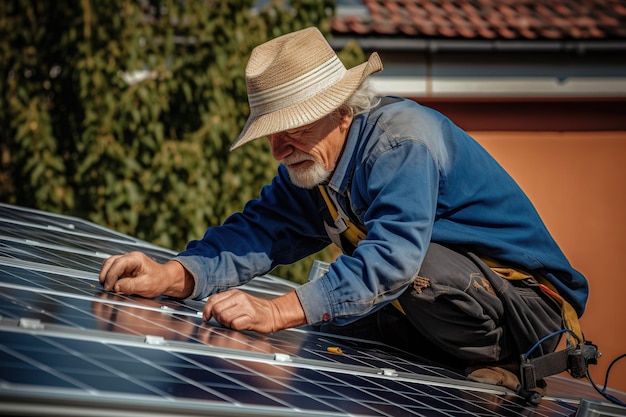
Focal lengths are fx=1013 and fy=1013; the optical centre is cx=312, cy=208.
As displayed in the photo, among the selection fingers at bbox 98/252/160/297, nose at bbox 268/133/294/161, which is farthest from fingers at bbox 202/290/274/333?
nose at bbox 268/133/294/161

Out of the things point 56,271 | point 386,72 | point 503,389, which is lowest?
point 503,389

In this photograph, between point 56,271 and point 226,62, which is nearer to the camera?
point 56,271

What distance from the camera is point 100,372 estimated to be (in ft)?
7.15

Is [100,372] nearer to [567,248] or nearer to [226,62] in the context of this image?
[226,62]

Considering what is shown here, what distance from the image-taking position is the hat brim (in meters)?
3.45

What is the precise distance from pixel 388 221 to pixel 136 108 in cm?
433

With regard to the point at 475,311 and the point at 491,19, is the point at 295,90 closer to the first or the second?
the point at 475,311

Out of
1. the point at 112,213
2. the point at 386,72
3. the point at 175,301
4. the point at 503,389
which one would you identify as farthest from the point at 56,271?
the point at 386,72

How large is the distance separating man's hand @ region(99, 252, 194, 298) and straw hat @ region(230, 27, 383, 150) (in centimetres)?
56

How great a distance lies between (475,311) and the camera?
3521 millimetres

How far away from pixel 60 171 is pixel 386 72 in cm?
374

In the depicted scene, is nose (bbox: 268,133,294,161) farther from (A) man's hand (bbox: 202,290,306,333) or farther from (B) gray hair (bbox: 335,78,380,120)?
(A) man's hand (bbox: 202,290,306,333)

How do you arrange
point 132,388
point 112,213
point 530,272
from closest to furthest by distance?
point 132,388, point 530,272, point 112,213

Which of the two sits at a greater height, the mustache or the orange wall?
the mustache
